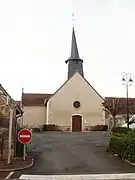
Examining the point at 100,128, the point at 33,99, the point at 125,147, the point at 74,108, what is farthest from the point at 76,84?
the point at 125,147

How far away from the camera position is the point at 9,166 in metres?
13.2

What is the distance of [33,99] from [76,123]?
30.1 ft

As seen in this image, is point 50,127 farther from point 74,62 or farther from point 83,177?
point 83,177

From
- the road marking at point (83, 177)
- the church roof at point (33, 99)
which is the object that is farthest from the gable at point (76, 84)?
the road marking at point (83, 177)

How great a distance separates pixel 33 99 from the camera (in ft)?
163

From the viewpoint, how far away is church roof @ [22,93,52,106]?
47656mm

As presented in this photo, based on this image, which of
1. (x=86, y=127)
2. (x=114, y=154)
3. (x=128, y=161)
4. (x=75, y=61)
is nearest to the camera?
(x=128, y=161)

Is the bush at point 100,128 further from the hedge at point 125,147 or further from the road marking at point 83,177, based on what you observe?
the road marking at point 83,177

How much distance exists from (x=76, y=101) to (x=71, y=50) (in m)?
11.7

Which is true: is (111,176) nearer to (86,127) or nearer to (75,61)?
(86,127)

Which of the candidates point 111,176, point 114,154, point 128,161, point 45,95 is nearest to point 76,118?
point 45,95

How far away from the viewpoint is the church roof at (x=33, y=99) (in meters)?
47.7

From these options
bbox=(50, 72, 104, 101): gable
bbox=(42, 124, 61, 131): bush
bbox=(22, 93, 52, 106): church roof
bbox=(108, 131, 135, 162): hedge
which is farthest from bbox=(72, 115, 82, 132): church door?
bbox=(108, 131, 135, 162): hedge

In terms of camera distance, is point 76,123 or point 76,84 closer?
point 76,123
